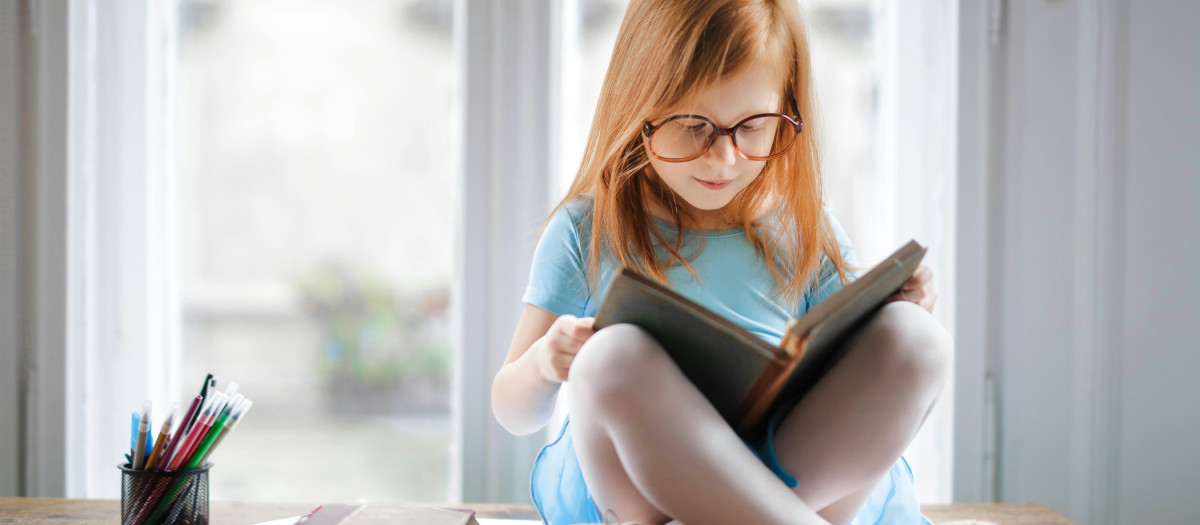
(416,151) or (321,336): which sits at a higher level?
(416,151)

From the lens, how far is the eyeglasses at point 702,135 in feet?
2.29

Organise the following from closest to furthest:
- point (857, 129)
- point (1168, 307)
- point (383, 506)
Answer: point (383, 506) → point (1168, 307) → point (857, 129)

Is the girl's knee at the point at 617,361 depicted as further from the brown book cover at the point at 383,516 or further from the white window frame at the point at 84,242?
the white window frame at the point at 84,242

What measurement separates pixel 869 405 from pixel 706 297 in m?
0.25

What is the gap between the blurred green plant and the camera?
1273 mm

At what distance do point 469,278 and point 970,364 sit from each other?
0.81m

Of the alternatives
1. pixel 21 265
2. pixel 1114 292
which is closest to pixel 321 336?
pixel 21 265

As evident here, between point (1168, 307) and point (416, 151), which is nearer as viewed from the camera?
point (1168, 307)

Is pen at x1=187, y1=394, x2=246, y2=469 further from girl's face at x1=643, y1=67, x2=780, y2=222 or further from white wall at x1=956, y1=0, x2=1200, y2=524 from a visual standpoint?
white wall at x1=956, y1=0, x2=1200, y2=524

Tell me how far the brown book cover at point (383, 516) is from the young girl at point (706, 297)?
0.11m

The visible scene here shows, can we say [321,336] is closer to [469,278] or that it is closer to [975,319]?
[469,278]

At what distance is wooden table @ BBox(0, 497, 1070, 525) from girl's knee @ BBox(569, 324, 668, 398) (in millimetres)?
438

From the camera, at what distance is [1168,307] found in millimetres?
1131

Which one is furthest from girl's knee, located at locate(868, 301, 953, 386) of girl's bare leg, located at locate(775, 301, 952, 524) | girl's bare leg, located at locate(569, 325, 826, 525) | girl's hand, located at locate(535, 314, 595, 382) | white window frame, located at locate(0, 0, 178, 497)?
white window frame, located at locate(0, 0, 178, 497)
